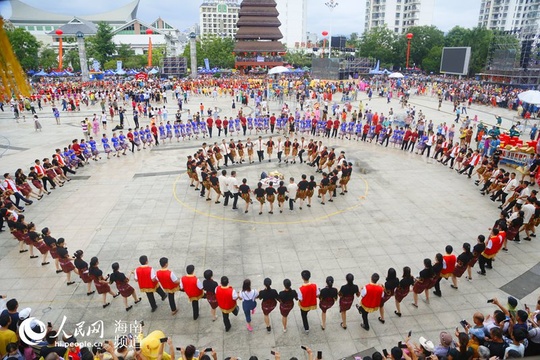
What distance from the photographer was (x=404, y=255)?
37.3 feet

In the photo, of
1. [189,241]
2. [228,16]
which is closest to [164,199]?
[189,241]

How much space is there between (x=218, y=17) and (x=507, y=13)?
12840 cm

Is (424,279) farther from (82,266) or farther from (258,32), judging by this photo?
(258,32)

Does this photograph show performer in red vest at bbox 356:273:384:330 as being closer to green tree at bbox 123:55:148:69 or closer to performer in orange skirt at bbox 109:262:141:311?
performer in orange skirt at bbox 109:262:141:311

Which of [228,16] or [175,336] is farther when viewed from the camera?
[228,16]

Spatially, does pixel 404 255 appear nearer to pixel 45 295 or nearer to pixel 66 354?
pixel 66 354

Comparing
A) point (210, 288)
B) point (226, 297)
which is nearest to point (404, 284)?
point (226, 297)

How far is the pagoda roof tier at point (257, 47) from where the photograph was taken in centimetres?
9006

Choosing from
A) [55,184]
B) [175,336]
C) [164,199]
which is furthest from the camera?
[55,184]

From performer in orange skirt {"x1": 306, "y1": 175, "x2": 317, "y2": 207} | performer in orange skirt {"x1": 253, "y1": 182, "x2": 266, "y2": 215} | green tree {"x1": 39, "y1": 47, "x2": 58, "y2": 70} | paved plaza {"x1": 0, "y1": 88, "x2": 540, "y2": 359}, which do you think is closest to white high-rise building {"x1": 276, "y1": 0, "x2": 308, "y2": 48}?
green tree {"x1": 39, "y1": 47, "x2": 58, "y2": 70}

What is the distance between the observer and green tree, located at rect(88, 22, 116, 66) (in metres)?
81.5

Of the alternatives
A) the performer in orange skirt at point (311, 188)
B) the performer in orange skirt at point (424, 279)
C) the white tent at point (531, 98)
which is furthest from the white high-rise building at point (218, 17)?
the performer in orange skirt at point (424, 279)

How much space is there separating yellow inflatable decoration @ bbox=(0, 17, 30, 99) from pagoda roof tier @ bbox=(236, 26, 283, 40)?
91053 millimetres

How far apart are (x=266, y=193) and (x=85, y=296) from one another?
23.7 ft
